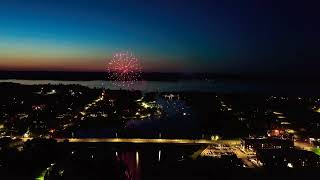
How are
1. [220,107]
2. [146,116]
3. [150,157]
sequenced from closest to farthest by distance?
1. [150,157]
2. [146,116]
3. [220,107]

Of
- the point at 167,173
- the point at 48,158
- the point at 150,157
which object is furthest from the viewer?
the point at 150,157

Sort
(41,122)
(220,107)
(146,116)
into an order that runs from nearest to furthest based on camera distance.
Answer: (41,122), (146,116), (220,107)

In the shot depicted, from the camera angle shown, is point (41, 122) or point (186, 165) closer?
point (186, 165)

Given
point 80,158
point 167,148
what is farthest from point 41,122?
point 80,158

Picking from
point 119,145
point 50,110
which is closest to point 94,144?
point 119,145

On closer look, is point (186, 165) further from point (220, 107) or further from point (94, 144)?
point (220, 107)

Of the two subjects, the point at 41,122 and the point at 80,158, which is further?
the point at 41,122

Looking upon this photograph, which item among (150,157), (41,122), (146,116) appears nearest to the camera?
(150,157)

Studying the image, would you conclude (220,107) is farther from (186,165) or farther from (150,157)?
(186,165)

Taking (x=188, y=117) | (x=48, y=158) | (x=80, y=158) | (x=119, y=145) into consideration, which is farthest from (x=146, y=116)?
(x=80, y=158)
